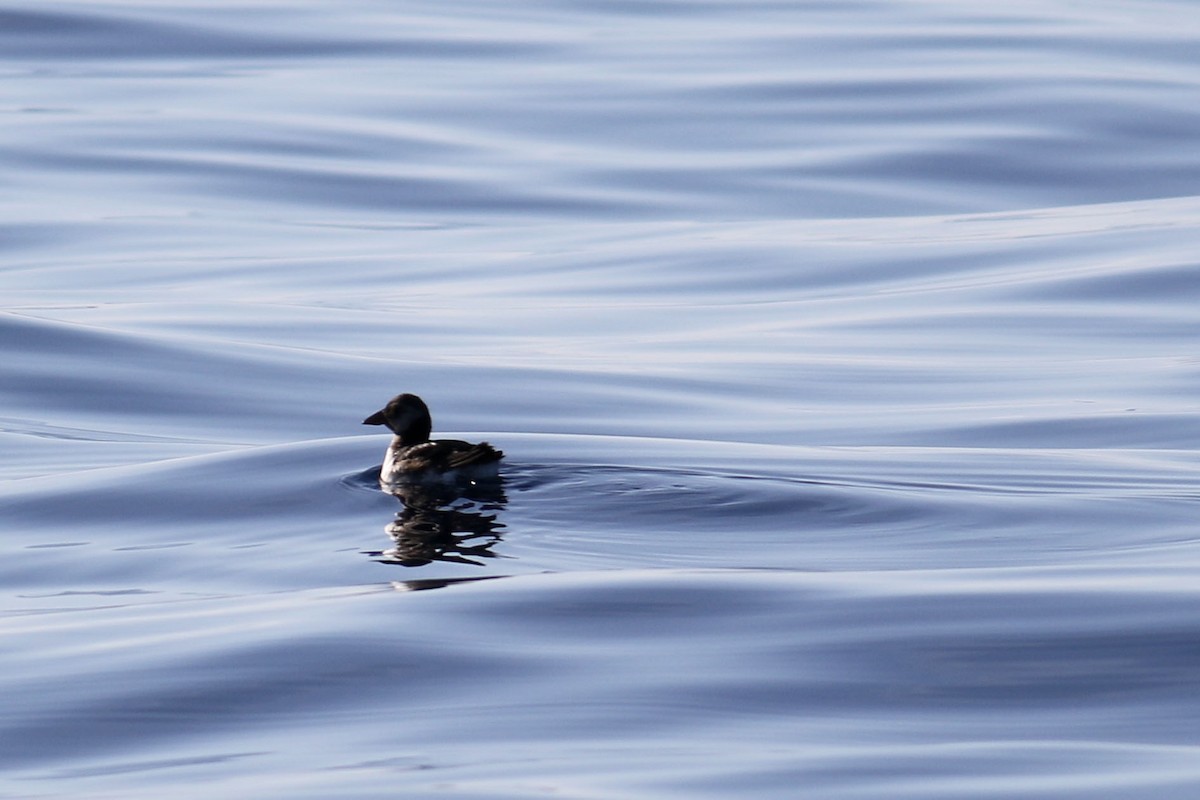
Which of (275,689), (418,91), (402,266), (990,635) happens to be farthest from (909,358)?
(418,91)

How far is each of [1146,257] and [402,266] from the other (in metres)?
7.60

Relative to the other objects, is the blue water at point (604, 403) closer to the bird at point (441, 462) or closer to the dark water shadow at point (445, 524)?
the dark water shadow at point (445, 524)

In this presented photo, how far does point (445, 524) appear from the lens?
1014 cm

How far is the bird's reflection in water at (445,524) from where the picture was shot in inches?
366

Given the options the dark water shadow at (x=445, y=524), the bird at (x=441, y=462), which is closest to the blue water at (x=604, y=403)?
the dark water shadow at (x=445, y=524)

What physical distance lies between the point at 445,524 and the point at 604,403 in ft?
14.6

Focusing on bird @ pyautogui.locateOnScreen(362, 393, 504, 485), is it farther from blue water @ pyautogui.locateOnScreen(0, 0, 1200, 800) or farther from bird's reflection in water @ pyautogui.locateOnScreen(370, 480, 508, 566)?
blue water @ pyautogui.locateOnScreen(0, 0, 1200, 800)

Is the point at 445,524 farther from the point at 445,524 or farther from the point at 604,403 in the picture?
the point at 604,403

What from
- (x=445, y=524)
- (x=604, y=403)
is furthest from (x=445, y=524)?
(x=604, y=403)

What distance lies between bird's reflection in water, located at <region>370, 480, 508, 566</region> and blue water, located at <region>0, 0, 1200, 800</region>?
0.23 feet

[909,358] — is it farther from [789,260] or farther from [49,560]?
[49,560]

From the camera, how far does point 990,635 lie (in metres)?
7.52

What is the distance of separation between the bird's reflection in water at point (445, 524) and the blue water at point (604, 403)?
71mm

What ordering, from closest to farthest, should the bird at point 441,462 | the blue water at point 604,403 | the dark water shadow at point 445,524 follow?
the blue water at point 604,403 < the dark water shadow at point 445,524 < the bird at point 441,462
